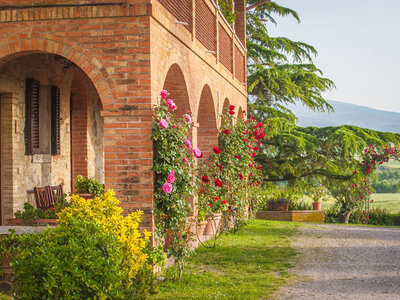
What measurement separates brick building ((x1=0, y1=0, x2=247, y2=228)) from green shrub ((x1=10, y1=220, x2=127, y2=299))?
75.2 inches

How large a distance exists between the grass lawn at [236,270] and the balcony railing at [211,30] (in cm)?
376

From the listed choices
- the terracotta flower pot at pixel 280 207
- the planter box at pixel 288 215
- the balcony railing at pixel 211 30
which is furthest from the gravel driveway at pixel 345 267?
the terracotta flower pot at pixel 280 207

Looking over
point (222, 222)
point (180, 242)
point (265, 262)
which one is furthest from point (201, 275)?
point (222, 222)

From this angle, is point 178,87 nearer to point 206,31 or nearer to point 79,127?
point 206,31

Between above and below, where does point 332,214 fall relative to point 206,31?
below

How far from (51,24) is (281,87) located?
53.3 ft

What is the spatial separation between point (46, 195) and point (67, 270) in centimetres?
501

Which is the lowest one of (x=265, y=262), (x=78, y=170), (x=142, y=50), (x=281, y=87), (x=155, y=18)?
(x=265, y=262)

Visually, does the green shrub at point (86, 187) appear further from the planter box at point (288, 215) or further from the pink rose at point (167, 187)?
the planter box at point (288, 215)

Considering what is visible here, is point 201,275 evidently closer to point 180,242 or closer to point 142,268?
point 180,242

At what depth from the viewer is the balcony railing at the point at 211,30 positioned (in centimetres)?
862

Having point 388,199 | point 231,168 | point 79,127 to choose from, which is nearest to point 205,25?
point 231,168

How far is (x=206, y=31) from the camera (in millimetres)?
10570

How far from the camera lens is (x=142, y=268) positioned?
580cm
